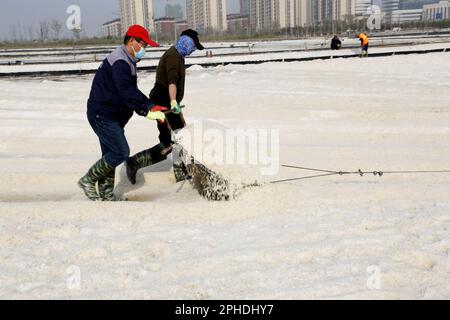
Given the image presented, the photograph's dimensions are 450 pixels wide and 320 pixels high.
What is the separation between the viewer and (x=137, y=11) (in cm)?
11150

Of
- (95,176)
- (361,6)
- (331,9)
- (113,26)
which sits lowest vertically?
(95,176)

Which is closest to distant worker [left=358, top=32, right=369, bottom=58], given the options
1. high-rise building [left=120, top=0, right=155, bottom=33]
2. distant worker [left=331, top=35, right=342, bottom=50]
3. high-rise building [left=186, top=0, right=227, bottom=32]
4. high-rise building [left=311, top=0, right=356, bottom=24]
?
distant worker [left=331, top=35, right=342, bottom=50]

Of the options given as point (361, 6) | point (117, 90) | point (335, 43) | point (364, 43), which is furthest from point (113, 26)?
point (117, 90)

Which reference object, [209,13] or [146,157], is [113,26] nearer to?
[209,13]

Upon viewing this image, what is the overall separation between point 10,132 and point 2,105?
3094 millimetres

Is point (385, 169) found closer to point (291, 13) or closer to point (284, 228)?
point (284, 228)

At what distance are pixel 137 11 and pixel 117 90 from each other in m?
114

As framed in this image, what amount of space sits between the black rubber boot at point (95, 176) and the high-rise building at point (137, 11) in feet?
358

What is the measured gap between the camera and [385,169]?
5727 mm

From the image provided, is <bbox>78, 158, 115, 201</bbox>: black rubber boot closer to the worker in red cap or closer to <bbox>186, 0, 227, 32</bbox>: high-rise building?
the worker in red cap

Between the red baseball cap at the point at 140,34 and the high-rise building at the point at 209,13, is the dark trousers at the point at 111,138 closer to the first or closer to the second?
the red baseball cap at the point at 140,34

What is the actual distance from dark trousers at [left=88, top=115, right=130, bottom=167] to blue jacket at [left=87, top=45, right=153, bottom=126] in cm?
5

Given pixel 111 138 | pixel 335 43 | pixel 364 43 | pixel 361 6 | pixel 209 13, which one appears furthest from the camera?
pixel 361 6

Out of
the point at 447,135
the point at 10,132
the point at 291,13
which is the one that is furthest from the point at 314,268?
the point at 291,13
